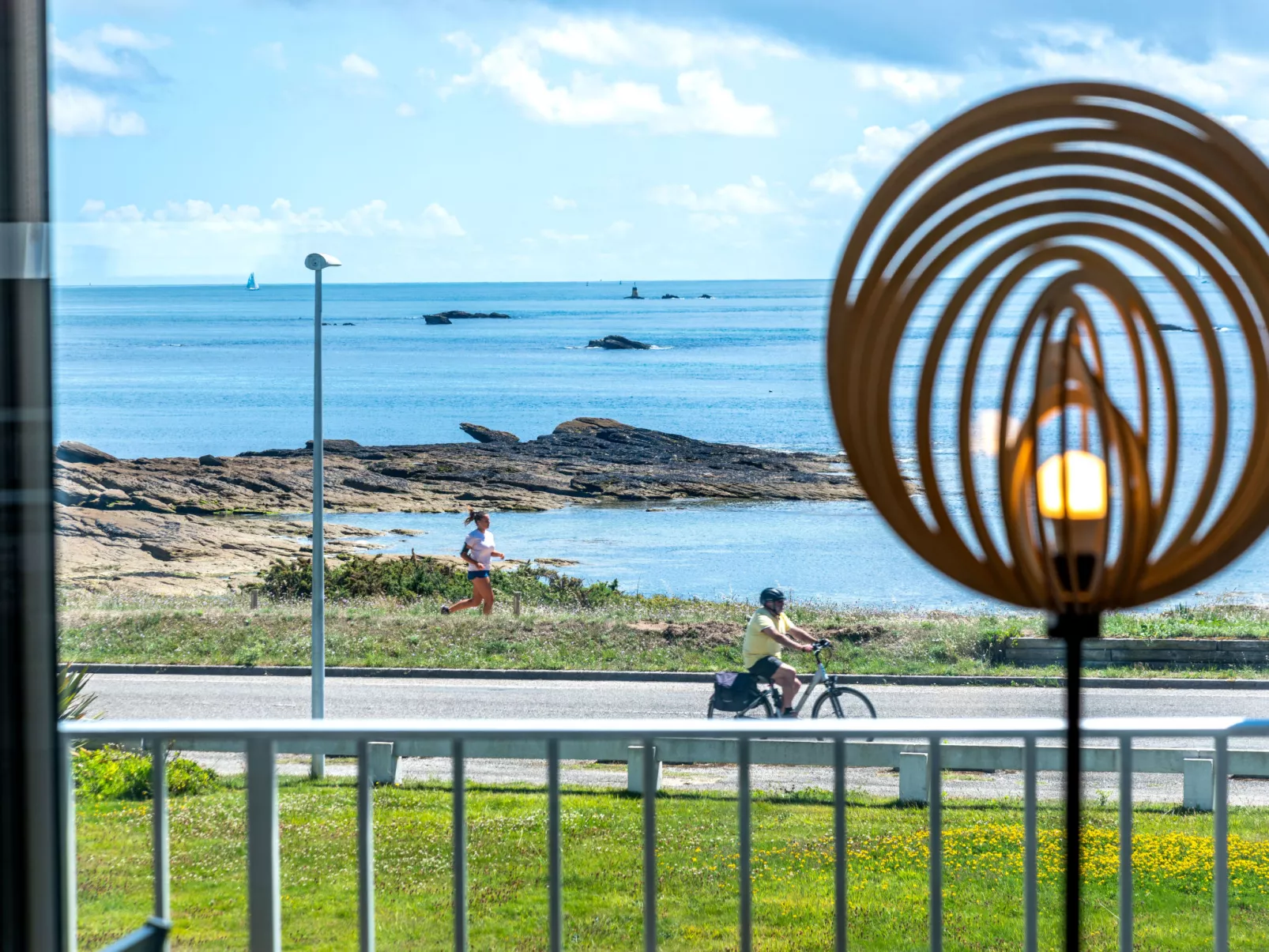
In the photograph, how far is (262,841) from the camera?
1.41 meters

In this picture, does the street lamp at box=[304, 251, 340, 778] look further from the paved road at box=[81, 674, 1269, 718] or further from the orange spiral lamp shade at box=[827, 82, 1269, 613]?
the orange spiral lamp shade at box=[827, 82, 1269, 613]

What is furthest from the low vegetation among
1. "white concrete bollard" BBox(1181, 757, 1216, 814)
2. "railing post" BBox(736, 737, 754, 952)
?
"railing post" BBox(736, 737, 754, 952)

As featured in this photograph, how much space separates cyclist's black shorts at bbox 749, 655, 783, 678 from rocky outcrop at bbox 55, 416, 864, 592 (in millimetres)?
13619

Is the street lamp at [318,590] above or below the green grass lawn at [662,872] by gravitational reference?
above

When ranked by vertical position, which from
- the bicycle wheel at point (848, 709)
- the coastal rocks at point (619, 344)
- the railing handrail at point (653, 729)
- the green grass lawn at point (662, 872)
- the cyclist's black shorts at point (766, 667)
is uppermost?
the coastal rocks at point (619, 344)

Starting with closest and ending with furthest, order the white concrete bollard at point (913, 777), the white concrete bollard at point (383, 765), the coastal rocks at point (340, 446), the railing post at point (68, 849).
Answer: the railing post at point (68, 849) < the white concrete bollard at point (913, 777) < the white concrete bollard at point (383, 765) < the coastal rocks at point (340, 446)

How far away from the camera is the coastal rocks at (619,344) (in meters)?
45.1

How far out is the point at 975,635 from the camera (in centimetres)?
1308

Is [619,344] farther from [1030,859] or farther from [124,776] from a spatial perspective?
[1030,859]

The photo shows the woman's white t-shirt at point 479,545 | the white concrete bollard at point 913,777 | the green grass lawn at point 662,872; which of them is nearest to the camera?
the green grass lawn at point 662,872

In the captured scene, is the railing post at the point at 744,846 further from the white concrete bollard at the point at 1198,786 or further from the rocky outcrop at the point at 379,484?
the rocky outcrop at the point at 379,484

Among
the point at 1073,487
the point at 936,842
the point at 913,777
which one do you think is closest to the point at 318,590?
the point at 913,777

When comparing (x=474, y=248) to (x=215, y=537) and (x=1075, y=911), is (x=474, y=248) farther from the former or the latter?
(x=1075, y=911)

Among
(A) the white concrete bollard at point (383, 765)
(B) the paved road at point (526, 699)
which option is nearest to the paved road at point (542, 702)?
(B) the paved road at point (526, 699)
